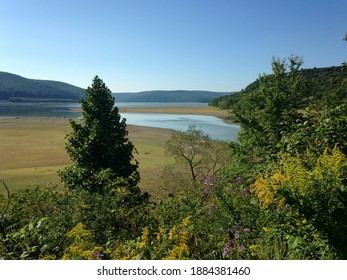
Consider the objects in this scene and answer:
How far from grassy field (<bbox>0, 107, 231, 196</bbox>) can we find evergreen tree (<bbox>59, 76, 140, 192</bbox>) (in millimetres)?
5456

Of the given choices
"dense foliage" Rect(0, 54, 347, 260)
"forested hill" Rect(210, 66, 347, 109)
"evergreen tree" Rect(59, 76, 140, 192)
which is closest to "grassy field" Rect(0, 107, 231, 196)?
"evergreen tree" Rect(59, 76, 140, 192)

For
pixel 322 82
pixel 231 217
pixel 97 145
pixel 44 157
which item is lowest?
pixel 44 157

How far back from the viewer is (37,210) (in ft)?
25.5

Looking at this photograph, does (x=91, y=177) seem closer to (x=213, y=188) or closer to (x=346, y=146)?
(x=213, y=188)

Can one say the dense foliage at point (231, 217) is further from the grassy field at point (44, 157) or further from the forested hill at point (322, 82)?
the grassy field at point (44, 157)

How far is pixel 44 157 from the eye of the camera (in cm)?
4028

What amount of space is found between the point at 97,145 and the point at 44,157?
2960 centimetres

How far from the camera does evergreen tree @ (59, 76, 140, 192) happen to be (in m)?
14.0

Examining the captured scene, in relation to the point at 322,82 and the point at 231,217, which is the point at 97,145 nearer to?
the point at 231,217

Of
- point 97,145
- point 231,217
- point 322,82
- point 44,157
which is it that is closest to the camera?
point 231,217

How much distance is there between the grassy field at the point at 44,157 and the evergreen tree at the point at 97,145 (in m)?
→ 5.46

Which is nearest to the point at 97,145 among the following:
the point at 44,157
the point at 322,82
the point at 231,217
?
the point at 231,217
